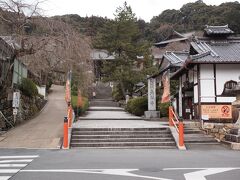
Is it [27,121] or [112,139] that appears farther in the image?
[27,121]

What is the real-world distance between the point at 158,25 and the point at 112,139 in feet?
222

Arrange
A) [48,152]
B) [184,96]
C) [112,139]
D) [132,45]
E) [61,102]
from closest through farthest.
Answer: [48,152], [112,139], [184,96], [61,102], [132,45]

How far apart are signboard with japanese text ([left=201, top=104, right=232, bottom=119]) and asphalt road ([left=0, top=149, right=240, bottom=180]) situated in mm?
7381

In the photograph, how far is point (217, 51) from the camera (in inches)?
854

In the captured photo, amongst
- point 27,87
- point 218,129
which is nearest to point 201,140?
point 218,129

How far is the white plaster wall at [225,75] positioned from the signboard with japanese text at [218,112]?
677 millimetres

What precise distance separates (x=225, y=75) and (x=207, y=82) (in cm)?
118

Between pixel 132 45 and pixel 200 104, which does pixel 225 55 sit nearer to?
pixel 200 104

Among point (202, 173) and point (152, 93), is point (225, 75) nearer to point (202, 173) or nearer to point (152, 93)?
point (152, 93)

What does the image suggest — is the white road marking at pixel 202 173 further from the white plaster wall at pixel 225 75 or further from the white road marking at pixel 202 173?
the white plaster wall at pixel 225 75

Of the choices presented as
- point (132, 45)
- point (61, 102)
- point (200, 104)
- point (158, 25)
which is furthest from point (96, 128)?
point (158, 25)

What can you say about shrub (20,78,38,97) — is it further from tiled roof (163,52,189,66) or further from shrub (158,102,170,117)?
tiled roof (163,52,189,66)

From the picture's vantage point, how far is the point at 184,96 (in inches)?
1030

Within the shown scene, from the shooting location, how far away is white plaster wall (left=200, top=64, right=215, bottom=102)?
66.1 feet
